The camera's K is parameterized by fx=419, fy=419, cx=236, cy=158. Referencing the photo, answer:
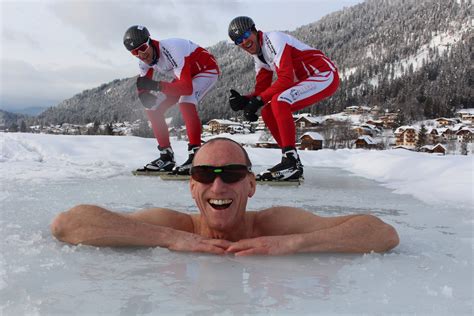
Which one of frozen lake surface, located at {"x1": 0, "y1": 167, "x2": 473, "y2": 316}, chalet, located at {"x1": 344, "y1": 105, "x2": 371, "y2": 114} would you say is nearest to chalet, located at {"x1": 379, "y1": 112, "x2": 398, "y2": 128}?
chalet, located at {"x1": 344, "y1": 105, "x2": 371, "y2": 114}

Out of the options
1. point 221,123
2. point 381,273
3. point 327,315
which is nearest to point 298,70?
point 381,273

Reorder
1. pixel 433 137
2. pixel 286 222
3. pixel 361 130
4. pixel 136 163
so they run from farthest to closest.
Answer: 1. pixel 361 130
2. pixel 433 137
3. pixel 136 163
4. pixel 286 222

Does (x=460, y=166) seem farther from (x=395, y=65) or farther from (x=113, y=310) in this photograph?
(x=395, y=65)

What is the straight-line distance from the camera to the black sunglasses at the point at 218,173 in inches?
77.9

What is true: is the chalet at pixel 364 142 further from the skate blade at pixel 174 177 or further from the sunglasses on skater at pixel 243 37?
the sunglasses on skater at pixel 243 37

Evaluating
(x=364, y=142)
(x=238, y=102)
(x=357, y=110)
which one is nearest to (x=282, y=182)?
(x=238, y=102)

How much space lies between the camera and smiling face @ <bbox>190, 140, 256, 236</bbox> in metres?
2.00

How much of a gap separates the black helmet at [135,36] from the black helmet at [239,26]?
121 cm

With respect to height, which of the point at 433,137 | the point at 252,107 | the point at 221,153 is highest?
the point at 433,137

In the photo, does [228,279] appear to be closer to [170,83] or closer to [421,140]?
[170,83]

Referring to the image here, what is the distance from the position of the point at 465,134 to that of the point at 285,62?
289 ft

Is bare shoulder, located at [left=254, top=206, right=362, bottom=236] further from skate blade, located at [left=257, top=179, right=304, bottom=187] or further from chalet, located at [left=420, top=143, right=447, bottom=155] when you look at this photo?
chalet, located at [left=420, top=143, right=447, bottom=155]

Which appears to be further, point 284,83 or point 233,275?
point 284,83

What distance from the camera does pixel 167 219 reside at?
231 centimetres
